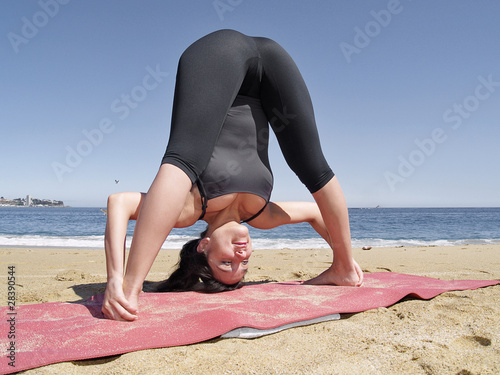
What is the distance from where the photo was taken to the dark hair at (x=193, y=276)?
2904 millimetres

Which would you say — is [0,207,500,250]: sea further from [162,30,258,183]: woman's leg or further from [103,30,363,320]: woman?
[162,30,258,183]: woman's leg

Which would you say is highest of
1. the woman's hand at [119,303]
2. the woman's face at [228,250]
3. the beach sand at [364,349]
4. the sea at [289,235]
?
the woman's face at [228,250]

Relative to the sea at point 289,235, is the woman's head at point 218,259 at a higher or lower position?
higher

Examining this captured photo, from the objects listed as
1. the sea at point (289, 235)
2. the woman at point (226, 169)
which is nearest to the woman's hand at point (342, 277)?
the woman at point (226, 169)

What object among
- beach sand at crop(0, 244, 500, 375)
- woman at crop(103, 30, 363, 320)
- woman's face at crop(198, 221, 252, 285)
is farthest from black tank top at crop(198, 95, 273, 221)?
beach sand at crop(0, 244, 500, 375)

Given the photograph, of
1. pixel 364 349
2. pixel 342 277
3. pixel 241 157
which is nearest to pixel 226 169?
pixel 241 157

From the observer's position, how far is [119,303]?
209cm

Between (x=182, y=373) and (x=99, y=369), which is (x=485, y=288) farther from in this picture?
(x=99, y=369)

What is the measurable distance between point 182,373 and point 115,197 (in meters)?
1.43

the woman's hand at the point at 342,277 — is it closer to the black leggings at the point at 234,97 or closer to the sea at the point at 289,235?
the black leggings at the point at 234,97

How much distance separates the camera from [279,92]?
2797 millimetres

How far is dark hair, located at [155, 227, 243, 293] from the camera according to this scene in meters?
2.90

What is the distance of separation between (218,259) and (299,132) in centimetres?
111

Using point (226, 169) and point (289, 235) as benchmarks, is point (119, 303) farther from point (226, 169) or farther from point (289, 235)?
point (289, 235)
